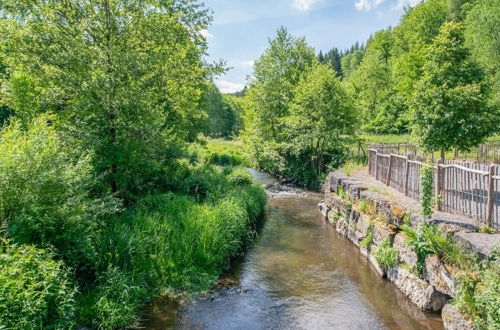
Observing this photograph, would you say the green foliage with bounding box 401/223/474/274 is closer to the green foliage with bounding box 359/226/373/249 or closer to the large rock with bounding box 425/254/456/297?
the large rock with bounding box 425/254/456/297

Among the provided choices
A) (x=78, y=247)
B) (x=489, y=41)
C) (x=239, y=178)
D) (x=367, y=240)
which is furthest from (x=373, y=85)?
(x=78, y=247)

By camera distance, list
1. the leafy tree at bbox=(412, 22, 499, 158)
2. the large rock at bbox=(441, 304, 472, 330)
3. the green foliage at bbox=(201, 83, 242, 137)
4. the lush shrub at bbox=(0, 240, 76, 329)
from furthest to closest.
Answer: the green foliage at bbox=(201, 83, 242, 137), the leafy tree at bbox=(412, 22, 499, 158), the large rock at bbox=(441, 304, 472, 330), the lush shrub at bbox=(0, 240, 76, 329)

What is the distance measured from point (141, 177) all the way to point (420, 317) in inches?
408

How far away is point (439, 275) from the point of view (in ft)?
23.1

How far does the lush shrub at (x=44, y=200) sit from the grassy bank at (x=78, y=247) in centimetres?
2

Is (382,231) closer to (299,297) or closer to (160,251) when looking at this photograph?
(299,297)

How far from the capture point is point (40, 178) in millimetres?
6031

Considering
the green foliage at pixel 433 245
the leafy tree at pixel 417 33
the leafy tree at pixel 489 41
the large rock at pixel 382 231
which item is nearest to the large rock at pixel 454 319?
the green foliage at pixel 433 245

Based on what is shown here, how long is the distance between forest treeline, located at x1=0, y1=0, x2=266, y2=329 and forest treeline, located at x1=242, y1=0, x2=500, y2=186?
29.3 ft

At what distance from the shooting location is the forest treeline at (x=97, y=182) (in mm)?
5723

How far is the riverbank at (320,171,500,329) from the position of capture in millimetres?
5824

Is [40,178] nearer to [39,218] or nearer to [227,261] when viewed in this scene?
[39,218]

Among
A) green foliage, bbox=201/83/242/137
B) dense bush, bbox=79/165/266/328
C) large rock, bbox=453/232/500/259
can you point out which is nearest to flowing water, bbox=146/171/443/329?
dense bush, bbox=79/165/266/328

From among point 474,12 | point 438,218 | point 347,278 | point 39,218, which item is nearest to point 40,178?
point 39,218
